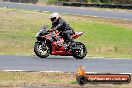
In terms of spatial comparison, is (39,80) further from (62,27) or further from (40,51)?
(62,27)

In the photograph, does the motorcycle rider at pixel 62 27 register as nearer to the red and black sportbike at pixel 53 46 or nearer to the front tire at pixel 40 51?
the red and black sportbike at pixel 53 46

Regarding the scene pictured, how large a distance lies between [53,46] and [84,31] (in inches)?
495

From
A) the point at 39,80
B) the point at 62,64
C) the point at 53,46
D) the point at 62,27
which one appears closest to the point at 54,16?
the point at 62,27

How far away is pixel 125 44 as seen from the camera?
28.9 meters

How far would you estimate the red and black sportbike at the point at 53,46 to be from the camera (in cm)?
1949

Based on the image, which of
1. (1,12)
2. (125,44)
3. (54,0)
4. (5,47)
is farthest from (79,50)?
(54,0)

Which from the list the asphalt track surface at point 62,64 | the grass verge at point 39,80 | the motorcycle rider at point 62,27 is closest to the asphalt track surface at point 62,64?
the asphalt track surface at point 62,64

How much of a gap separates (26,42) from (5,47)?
2.18 metres

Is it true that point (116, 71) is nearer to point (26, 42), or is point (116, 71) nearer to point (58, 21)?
point (58, 21)

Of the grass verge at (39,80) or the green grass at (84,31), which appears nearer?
the grass verge at (39,80)

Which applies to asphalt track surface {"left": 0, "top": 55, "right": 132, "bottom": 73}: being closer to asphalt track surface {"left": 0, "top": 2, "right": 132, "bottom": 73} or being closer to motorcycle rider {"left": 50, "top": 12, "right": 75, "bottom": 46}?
asphalt track surface {"left": 0, "top": 2, "right": 132, "bottom": 73}

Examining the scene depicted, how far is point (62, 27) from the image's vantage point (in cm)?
1961

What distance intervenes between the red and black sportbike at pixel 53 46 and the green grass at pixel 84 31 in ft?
9.70

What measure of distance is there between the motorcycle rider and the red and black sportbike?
0.15m
